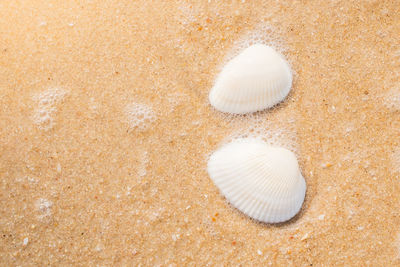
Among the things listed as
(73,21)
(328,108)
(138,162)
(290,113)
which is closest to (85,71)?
(73,21)

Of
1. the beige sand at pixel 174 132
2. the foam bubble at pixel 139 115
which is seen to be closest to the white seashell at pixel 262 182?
the beige sand at pixel 174 132

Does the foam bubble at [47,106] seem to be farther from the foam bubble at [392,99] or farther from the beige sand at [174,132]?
the foam bubble at [392,99]

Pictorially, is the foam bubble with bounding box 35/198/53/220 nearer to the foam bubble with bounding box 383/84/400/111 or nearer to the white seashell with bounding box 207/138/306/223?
the white seashell with bounding box 207/138/306/223

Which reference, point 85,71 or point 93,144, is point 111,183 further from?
point 85,71

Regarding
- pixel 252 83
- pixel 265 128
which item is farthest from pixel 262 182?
pixel 252 83

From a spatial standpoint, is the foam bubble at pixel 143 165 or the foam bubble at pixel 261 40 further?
the foam bubble at pixel 261 40
